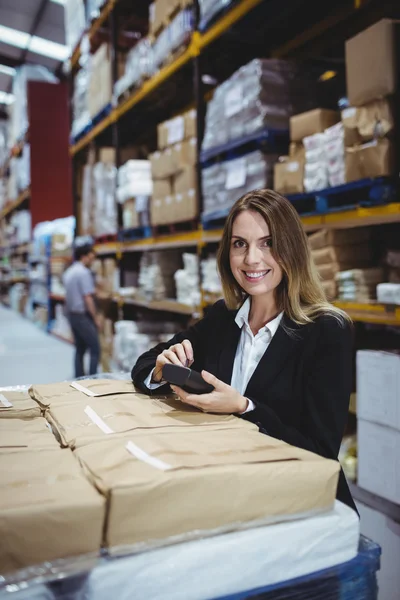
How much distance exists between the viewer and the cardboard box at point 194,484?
0.90 metres

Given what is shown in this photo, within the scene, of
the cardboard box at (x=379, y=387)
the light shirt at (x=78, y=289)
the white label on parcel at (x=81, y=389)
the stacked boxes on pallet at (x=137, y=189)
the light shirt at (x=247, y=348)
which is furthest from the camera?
the light shirt at (x=78, y=289)

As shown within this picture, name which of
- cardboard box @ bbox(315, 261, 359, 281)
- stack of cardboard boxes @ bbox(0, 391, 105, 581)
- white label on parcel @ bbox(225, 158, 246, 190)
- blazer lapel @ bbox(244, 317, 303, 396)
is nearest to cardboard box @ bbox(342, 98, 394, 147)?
cardboard box @ bbox(315, 261, 359, 281)

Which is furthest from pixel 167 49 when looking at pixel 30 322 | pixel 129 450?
pixel 30 322

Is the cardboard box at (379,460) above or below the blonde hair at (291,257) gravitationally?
Answer: below

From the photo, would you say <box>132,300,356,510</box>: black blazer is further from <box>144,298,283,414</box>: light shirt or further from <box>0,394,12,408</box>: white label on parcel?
<box>0,394,12,408</box>: white label on parcel

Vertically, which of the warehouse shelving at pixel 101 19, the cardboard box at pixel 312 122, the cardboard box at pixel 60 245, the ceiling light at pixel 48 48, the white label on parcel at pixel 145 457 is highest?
the ceiling light at pixel 48 48

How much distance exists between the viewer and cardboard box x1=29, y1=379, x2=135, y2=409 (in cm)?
147

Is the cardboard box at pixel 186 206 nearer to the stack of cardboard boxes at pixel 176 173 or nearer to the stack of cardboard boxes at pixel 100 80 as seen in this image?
the stack of cardboard boxes at pixel 176 173

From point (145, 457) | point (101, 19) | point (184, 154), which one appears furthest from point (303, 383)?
point (101, 19)

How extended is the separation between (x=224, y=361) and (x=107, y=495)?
40.0 inches

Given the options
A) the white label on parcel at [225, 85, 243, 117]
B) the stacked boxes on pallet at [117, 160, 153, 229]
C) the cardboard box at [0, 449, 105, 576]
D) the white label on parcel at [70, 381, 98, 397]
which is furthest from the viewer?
the stacked boxes on pallet at [117, 160, 153, 229]

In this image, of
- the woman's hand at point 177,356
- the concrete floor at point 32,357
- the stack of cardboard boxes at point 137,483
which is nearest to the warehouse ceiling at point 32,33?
the concrete floor at point 32,357

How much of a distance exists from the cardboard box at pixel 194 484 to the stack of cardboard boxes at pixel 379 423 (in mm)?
1776

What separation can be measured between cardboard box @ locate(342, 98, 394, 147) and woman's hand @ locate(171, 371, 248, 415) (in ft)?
6.23
